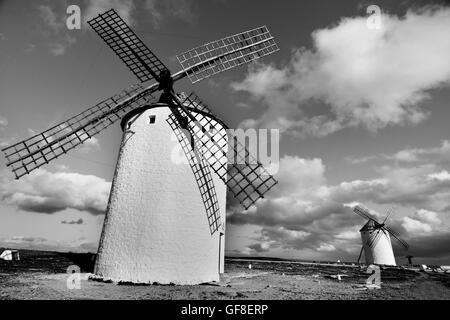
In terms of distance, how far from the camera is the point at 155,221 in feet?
37.8

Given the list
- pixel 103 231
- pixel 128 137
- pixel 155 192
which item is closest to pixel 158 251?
pixel 155 192

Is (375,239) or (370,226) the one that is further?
(370,226)

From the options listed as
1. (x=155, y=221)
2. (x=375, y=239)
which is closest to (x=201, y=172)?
(x=155, y=221)

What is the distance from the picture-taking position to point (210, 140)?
13.2 m

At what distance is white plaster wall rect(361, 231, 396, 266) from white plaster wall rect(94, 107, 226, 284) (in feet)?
99.8

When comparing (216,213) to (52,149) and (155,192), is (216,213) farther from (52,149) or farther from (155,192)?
(52,149)

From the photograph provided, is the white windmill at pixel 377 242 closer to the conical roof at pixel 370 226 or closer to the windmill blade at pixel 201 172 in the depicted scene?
the conical roof at pixel 370 226

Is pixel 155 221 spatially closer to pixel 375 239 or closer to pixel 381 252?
pixel 381 252

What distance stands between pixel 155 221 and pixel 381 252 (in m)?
33.8

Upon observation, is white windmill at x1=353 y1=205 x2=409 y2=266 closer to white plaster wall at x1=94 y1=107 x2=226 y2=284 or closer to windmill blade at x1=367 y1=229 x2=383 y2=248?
windmill blade at x1=367 y1=229 x2=383 y2=248

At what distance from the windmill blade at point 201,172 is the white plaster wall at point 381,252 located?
30.5 metres
